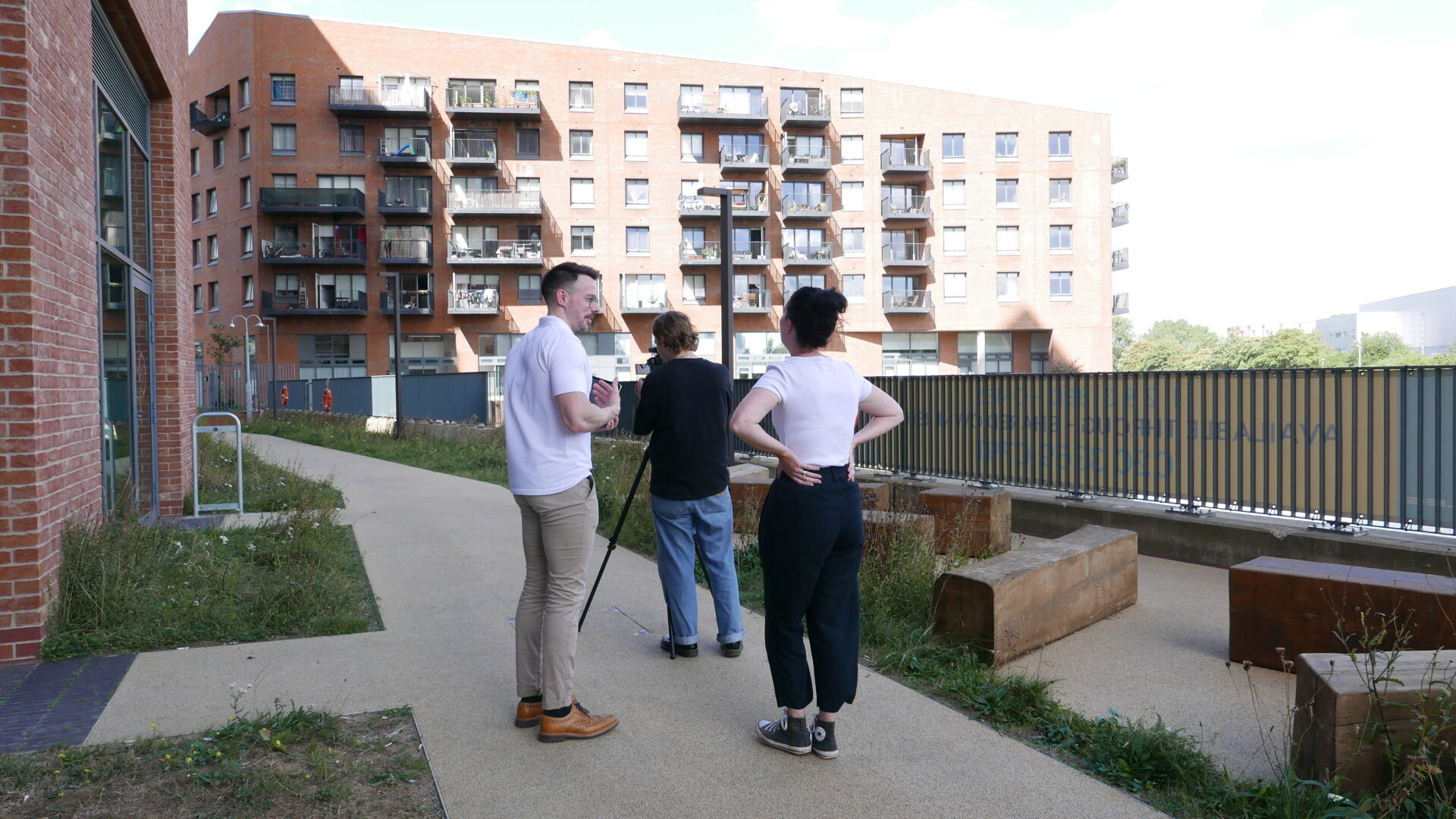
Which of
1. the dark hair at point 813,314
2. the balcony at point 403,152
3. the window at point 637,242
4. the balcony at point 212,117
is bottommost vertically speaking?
the dark hair at point 813,314

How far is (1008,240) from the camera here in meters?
57.5

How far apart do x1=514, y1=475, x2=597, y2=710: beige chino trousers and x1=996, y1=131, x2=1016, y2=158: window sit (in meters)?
57.0

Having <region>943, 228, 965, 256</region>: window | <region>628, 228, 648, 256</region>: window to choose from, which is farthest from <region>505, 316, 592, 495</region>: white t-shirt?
<region>943, 228, 965, 256</region>: window

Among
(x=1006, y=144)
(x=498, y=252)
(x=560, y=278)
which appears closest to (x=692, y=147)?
(x=498, y=252)

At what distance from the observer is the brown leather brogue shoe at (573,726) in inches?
171

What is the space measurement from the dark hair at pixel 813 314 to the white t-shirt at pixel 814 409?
0.31 feet

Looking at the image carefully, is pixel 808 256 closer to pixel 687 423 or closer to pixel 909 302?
pixel 909 302

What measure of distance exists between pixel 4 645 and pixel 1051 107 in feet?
193

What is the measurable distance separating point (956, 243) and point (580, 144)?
22.1 m

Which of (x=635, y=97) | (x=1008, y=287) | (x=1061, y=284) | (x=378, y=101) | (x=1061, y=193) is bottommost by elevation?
(x=1008, y=287)

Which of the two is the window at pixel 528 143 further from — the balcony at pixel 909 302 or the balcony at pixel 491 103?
the balcony at pixel 909 302

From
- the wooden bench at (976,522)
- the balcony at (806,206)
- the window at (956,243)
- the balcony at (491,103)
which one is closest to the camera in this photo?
the wooden bench at (976,522)

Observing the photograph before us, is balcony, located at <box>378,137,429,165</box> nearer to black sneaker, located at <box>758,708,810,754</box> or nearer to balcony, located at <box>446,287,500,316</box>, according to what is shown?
balcony, located at <box>446,287,500,316</box>

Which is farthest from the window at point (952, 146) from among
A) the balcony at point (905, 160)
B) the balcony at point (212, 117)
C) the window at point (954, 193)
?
the balcony at point (212, 117)
